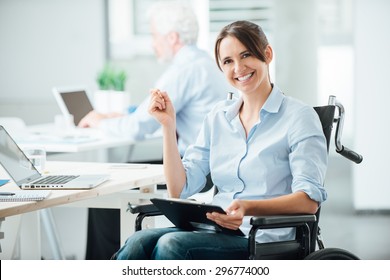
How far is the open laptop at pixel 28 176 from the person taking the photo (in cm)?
254

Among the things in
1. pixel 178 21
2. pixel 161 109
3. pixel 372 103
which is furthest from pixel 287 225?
pixel 372 103

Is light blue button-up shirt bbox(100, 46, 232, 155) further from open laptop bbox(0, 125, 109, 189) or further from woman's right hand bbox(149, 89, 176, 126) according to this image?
woman's right hand bbox(149, 89, 176, 126)

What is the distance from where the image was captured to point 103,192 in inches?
100

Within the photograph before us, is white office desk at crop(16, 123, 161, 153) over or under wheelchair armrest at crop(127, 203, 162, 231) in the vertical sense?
under

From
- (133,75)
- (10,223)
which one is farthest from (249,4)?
(10,223)

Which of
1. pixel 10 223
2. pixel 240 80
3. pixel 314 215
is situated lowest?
pixel 10 223

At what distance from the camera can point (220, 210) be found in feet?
7.12

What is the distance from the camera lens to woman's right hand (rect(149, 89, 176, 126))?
2.50 meters

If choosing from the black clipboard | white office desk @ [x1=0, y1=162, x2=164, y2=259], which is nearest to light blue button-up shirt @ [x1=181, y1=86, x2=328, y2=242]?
the black clipboard

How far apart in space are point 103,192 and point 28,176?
0.86 ft

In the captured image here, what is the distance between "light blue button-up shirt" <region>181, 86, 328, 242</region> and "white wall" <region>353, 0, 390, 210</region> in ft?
7.96
